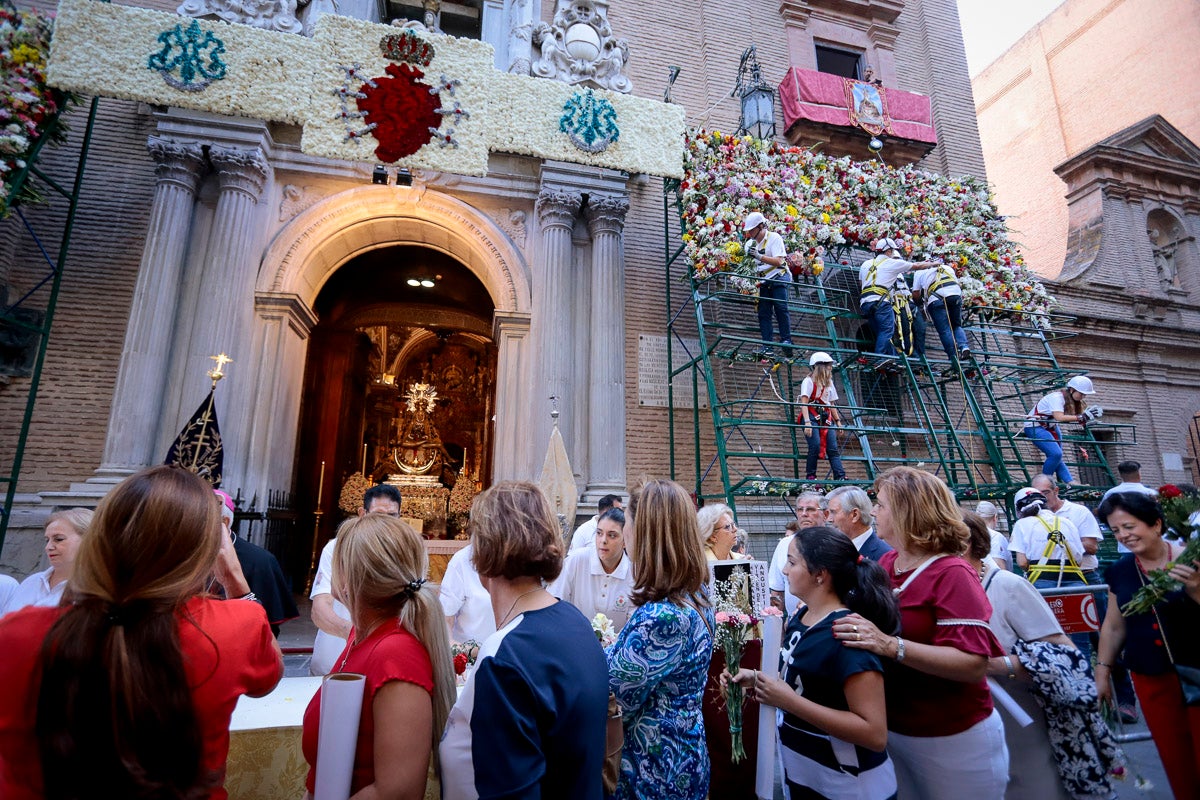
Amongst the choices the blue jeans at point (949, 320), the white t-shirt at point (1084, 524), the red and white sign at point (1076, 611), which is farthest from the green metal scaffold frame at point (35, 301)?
the blue jeans at point (949, 320)

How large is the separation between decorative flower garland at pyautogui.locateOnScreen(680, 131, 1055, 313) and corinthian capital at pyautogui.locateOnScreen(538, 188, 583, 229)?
1.81 metres

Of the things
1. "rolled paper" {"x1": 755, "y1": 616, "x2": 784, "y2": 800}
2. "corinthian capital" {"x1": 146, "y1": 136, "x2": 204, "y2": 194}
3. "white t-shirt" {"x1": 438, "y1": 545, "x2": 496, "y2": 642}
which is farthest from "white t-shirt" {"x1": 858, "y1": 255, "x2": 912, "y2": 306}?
"corinthian capital" {"x1": 146, "y1": 136, "x2": 204, "y2": 194}

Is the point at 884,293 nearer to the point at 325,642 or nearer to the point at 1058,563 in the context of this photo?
the point at 1058,563

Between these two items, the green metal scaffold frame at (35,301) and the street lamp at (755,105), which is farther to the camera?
the street lamp at (755,105)

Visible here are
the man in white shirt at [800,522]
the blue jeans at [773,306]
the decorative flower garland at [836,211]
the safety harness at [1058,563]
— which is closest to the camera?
the man in white shirt at [800,522]

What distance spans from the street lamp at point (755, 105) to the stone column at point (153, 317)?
9.08 meters

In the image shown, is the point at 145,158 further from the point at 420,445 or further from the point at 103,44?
the point at 420,445

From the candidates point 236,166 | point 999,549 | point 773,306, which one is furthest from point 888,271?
point 236,166

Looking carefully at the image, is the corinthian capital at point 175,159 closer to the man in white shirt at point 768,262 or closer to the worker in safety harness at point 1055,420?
the man in white shirt at point 768,262

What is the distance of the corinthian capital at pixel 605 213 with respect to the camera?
31.2ft

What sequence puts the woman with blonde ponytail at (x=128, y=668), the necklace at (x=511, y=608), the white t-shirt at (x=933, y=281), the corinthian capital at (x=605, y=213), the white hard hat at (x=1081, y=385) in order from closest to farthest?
1. the woman with blonde ponytail at (x=128, y=668)
2. the necklace at (x=511, y=608)
3. the corinthian capital at (x=605, y=213)
4. the white t-shirt at (x=933, y=281)
5. the white hard hat at (x=1081, y=385)

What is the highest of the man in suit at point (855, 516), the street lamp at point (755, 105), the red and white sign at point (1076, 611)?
the street lamp at point (755, 105)

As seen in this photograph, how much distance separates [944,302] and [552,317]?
6.41 metres

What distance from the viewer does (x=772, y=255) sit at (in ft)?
30.4
